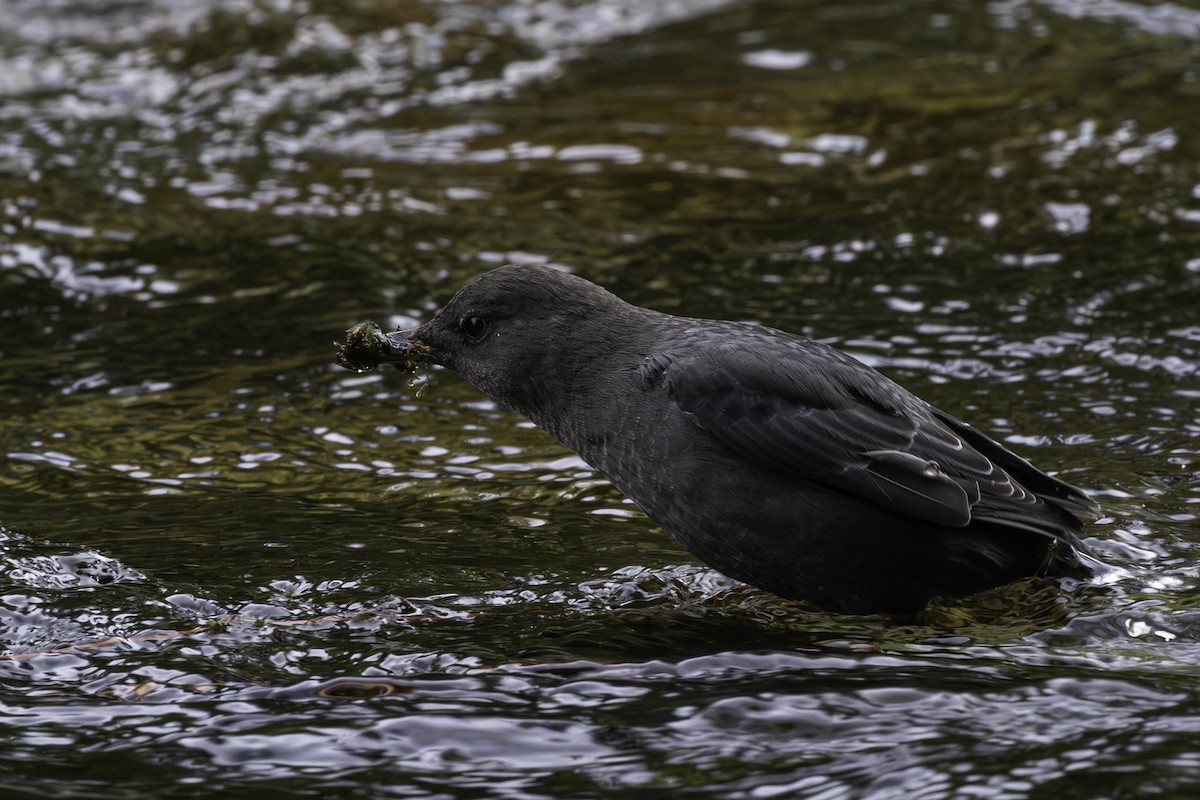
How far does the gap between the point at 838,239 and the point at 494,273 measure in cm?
304

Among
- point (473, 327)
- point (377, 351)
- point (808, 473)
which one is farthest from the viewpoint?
point (377, 351)

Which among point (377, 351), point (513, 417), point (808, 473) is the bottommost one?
→ point (513, 417)

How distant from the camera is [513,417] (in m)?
5.95

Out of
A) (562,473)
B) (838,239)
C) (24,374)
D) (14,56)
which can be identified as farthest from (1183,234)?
(14,56)

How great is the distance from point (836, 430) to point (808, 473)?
168 mm

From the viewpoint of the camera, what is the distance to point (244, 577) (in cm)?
431

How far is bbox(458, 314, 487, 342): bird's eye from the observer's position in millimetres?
4711

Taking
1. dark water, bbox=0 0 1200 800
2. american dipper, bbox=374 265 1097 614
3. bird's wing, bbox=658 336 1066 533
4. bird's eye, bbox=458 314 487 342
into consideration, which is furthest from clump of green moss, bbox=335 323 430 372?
bird's wing, bbox=658 336 1066 533

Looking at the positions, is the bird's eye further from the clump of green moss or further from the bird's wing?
the bird's wing

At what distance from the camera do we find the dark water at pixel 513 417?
3.24 metres

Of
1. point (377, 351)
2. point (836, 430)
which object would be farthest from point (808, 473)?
point (377, 351)

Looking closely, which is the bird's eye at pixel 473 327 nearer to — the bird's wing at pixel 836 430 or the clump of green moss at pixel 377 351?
the clump of green moss at pixel 377 351

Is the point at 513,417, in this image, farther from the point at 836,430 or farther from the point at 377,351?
the point at 836,430

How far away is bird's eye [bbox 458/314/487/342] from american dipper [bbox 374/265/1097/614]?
349mm
